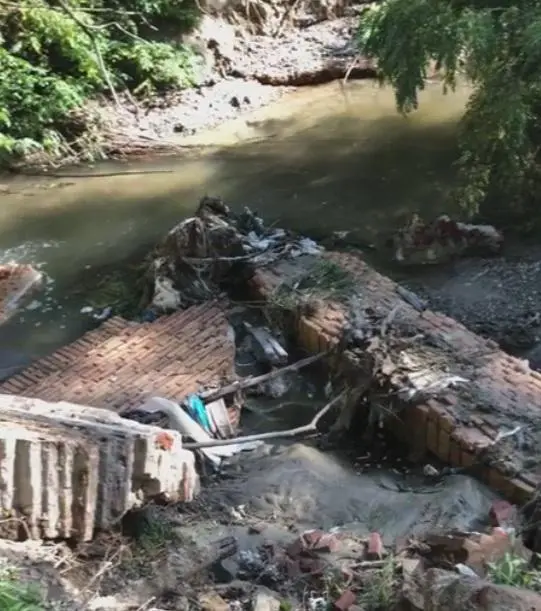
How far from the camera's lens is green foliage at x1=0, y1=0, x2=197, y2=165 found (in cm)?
1183

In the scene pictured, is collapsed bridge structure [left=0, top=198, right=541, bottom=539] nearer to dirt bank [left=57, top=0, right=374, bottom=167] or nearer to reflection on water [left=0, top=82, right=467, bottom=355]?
reflection on water [left=0, top=82, right=467, bottom=355]

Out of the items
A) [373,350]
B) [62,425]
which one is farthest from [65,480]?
[373,350]

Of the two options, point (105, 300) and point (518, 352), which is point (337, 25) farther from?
point (518, 352)

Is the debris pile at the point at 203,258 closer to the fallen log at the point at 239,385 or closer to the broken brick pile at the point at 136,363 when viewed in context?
the broken brick pile at the point at 136,363

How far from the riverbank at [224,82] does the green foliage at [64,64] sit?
0.22 m

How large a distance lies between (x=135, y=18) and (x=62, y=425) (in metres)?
10.5

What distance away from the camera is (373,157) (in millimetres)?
10961

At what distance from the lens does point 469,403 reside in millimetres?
5555

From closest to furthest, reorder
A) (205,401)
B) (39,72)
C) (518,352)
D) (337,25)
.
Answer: (205,401), (518,352), (39,72), (337,25)

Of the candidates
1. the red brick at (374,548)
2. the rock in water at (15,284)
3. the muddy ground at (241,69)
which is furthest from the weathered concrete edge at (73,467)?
the muddy ground at (241,69)

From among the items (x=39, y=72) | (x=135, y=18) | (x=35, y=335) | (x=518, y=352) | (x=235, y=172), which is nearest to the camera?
(x=518, y=352)

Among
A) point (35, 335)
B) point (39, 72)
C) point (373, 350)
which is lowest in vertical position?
point (35, 335)

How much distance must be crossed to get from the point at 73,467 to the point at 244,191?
6456 millimetres

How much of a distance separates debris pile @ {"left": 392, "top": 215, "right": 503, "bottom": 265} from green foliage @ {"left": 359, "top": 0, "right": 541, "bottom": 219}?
0.86 ft
